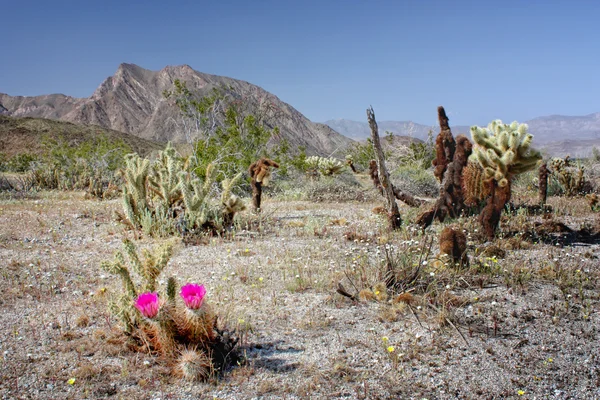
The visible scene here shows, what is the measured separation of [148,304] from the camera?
295 cm

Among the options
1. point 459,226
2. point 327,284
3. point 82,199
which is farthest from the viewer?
point 82,199

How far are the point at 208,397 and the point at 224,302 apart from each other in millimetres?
1405

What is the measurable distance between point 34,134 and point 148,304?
50.1 meters

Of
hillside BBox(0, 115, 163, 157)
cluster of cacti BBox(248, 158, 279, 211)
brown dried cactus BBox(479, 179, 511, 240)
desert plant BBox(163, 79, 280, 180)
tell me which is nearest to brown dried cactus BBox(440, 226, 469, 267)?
brown dried cactus BBox(479, 179, 511, 240)

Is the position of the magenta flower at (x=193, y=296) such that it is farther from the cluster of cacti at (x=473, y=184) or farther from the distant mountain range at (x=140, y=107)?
the distant mountain range at (x=140, y=107)

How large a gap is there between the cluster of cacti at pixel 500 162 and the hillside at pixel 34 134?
127 ft

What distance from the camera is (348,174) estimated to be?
17609 mm

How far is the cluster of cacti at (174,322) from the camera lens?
297cm

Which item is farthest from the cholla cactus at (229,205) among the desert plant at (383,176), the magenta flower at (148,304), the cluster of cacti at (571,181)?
the cluster of cacti at (571,181)

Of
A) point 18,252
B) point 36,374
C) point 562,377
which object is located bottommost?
point 562,377

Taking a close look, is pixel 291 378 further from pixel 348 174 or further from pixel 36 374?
pixel 348 174

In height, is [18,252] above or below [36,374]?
above

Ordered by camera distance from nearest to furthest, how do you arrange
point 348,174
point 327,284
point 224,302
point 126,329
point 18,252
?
point 126,329
point 224,302
point 327,284
point 18,252
point 348,174

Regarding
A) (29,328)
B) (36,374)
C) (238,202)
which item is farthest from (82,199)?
(36,374)
